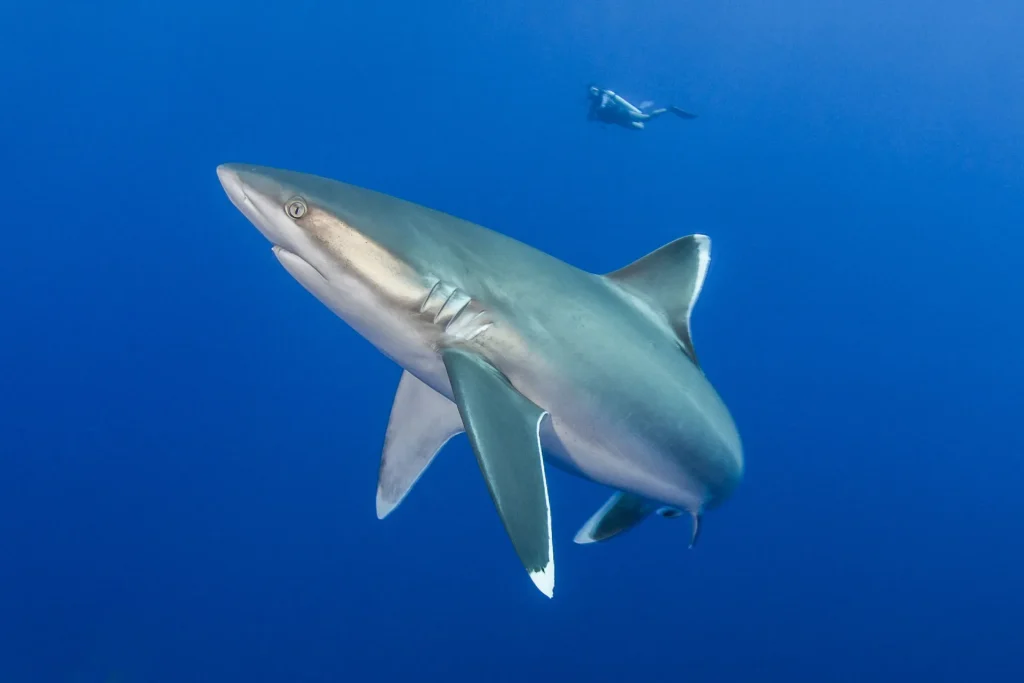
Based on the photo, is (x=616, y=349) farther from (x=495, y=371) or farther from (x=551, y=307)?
(x=495, y=371)

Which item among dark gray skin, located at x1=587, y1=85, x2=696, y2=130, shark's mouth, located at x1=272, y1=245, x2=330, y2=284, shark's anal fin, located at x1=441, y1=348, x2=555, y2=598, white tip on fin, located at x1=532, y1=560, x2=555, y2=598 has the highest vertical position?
dark gray skin, located at x1=587, y1=85, x2=696, y2=130

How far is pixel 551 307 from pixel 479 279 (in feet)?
1.05

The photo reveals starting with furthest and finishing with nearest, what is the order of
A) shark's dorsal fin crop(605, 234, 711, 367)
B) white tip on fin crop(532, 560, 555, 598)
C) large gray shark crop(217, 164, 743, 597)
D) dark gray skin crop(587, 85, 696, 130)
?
dark gray skin crop(587, 85, 696, 130)
shark's dorsal fin crop(605, 234, 711, 367)
large gray shark crop(217, 164, 743, 597)
white tip on fin crop(532, 560, 555, 598)

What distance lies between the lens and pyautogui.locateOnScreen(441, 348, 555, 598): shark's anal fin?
1.86m

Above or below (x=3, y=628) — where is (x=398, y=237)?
above

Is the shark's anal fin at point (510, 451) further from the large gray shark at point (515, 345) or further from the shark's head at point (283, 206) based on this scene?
the shark's head at point (283, 206)

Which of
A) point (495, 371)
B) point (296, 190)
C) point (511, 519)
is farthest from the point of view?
point (495, 371)

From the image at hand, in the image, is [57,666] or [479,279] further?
[57,666]

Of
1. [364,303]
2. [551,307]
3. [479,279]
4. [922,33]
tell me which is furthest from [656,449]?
[922,33]

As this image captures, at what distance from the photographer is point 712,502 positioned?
3.32 metres

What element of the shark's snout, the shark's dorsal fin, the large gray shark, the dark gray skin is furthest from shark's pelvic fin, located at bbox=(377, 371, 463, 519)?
the dark gray skin

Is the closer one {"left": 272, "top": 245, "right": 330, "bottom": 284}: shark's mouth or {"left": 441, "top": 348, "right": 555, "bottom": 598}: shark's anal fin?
{"left": 441, "top": 348, "right": 555, "bottom": 598}: shark's anal fin

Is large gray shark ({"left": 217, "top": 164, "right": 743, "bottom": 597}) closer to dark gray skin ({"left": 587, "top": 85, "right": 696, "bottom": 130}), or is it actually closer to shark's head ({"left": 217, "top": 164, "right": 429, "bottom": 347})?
shark's head ({"left": 217, "top": 164, "right": 429, "bottom": 347})

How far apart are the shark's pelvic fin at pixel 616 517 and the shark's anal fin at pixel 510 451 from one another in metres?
1.47
